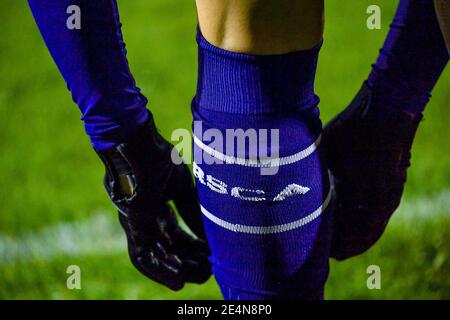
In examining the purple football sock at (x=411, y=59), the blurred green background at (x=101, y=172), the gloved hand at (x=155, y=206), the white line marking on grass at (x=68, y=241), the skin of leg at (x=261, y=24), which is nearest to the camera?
the skin of leg at (x=261, y=24)

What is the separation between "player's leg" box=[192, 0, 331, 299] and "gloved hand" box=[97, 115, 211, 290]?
8 cm

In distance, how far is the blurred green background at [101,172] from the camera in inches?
65.6

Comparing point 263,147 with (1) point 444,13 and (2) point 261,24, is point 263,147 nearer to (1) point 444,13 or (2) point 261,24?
(2) point 261,24

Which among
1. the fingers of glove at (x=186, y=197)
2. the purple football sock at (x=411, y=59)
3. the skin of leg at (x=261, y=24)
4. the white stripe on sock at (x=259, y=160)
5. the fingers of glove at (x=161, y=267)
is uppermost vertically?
the skin of leg at (x=261, y=24)

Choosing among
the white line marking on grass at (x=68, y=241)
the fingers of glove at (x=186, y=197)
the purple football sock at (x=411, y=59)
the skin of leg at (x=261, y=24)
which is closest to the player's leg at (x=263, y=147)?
the skin of leg at (x=261, y=24)

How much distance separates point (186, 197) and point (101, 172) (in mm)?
826

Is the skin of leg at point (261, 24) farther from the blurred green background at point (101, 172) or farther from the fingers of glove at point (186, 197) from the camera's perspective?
the blurred green background at point (101, 172)

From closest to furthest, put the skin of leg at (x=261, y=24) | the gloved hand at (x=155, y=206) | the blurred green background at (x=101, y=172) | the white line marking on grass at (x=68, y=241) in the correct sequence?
1. the skin of leg at (x=261, y=24)
2. the gloved hand at (x=155, y=206)
3. the blurred green background at (x=101, y=172)
4. the white line marking on grass at (x=68, y=241)

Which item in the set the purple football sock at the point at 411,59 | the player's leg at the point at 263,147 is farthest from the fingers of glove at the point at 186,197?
the purple football sock at the point at 411,59

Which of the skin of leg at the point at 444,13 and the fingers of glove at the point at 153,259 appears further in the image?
the fingers of glove at the point at 153,259

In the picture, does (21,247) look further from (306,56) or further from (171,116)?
(306,56)

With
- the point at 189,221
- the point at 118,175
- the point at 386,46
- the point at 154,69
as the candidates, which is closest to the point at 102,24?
the point at 118,175

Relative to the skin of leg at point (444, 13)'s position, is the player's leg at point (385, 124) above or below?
below

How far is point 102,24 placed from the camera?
108cm
